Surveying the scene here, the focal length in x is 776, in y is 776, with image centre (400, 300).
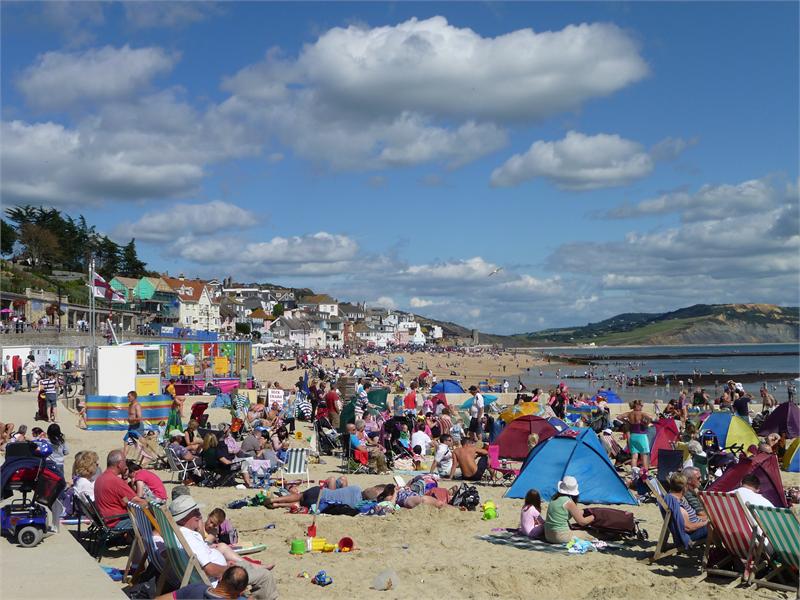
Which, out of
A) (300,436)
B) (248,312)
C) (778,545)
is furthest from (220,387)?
(248,312)

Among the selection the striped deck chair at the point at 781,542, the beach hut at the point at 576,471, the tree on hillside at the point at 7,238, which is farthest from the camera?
the tree on hillside at the point at 7,238

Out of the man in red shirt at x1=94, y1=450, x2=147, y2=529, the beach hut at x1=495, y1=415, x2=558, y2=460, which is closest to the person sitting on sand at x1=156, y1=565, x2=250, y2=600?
the man in red shirt at x1=94, y1=450, x2=147, y2=529

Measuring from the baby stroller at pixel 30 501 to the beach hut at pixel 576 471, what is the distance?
6463 millimetres

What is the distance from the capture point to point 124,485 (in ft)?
26.5

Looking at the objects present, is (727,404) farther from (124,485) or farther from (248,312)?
(248,312)

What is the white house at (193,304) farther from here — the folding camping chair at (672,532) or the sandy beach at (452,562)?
the folding camping chair at (672,532)

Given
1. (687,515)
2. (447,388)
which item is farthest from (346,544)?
(447,388)

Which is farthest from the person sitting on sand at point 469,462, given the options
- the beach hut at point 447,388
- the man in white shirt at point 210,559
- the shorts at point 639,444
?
the beach hut at point 447,388

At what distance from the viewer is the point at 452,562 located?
8.14 meters

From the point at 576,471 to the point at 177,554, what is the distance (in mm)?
6635

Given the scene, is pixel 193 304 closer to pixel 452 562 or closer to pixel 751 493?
pixel 452 562

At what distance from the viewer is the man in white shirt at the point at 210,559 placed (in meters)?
6.35

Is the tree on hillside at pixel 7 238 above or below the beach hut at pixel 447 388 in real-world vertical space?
above

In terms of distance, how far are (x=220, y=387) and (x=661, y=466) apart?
775 inches
